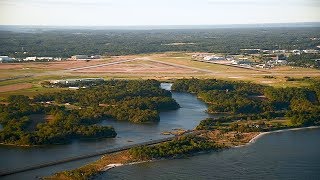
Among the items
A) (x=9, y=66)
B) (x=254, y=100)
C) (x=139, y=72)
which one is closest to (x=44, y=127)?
(x=254, y=100)

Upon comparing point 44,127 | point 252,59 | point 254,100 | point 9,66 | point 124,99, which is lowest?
point 252,59

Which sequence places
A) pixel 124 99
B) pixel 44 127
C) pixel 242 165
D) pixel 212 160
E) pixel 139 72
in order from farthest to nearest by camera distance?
pixel 139 72
pixel 124 99
pixel 44 127
pixel 212 160
pixel 242 165

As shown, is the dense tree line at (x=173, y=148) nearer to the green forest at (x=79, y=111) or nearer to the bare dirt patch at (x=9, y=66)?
the green forest at (x=79, y=111)

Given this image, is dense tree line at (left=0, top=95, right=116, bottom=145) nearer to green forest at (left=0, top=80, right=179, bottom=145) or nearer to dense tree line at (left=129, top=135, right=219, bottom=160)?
green forest at (left=0, top=80, right=179, bottom=145)

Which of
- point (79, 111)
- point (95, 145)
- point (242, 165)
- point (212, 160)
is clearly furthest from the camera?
point (79, 111)

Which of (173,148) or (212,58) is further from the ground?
(173,148)

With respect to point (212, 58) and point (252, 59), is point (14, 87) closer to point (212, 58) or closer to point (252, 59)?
point (212, 58)

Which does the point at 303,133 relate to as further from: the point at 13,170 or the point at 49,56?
the point at 49,56

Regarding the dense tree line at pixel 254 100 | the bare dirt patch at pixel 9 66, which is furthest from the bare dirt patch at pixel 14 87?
the dense tree line at pixel 254 100
